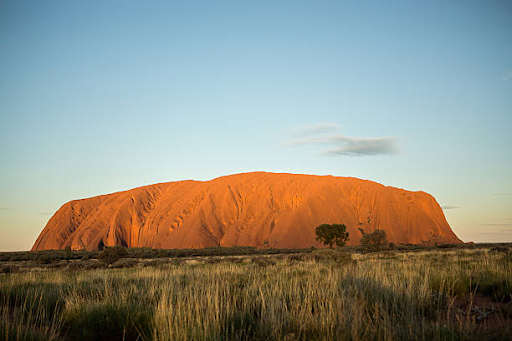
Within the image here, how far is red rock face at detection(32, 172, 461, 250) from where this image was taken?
241ft

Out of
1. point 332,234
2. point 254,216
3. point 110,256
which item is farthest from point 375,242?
point 254,216

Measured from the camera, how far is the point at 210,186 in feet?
302

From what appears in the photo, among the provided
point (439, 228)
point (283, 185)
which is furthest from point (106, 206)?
point (439, 228)

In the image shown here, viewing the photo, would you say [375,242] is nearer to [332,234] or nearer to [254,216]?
[332,234]

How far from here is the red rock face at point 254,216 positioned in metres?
73.4

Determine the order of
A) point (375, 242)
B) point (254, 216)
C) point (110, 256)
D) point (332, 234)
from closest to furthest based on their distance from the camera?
point (110, 256) < point (375, 242) < point (332, 234) < point (254, 216)

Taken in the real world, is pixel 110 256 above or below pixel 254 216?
below

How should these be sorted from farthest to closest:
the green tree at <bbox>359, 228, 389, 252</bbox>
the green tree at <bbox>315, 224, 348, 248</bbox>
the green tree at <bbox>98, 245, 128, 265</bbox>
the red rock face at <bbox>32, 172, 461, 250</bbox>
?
the red rock face at <bbox>32, 172, 461, 250</bbox> < the green tree at <bbox>315, 224, 348, 248</bbox> < the green tree at <bbox>359, 228, 389, 252</bbox> < the green tree at <bbox>98, 245, 128, 265</bbox>

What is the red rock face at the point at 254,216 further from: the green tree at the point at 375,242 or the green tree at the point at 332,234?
the green tree at the point at 375,242

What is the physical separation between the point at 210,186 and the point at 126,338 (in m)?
88.3

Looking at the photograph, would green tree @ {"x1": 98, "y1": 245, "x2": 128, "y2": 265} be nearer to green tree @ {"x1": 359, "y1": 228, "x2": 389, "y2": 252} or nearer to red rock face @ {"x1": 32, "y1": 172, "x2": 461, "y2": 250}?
green tree @ {"x1": 359, "y1": 228, "x2": 389, "y2": 252}

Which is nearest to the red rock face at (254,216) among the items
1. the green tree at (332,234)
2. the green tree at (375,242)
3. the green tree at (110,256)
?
the green tree at (332,234)

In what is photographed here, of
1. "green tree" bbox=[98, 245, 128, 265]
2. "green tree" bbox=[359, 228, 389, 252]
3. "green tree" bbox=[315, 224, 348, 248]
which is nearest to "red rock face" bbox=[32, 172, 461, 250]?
"green tree" bbox=[315, 224, 348, 248]

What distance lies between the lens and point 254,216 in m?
79.5
